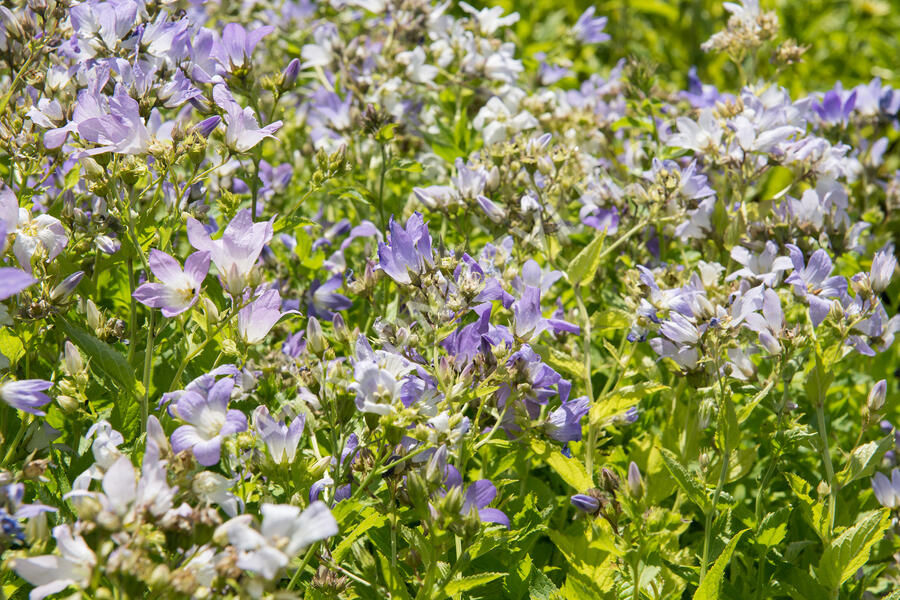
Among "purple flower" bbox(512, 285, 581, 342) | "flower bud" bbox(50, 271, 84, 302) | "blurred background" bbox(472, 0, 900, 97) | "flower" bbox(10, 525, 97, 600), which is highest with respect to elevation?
"flower bud" bbox(50, 271, 84, 302)

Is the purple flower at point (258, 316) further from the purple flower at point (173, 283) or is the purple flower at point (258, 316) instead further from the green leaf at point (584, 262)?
the green leaf at point (584, 262)

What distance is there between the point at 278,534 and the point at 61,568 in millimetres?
345

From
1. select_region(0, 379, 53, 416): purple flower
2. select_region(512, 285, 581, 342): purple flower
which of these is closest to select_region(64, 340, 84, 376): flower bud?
select_region(0, 379, 53, 416): purple flower

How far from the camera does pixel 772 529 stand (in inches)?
74.5

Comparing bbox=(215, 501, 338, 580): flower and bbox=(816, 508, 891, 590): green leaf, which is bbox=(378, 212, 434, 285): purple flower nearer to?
bbox=(215, 501, 338, 580): flower

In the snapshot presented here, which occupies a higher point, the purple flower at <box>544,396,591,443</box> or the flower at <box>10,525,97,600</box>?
the flower at <box>10,525,97,600</box>

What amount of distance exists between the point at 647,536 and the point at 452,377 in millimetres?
502

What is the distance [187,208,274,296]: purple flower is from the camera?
1.55 meters

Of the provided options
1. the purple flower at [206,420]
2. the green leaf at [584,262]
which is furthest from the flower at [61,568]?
the green leaf at [584,262]

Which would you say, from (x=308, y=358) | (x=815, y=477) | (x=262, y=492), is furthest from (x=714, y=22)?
(x=262, y=492)

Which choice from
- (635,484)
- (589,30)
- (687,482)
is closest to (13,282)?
(635,484)

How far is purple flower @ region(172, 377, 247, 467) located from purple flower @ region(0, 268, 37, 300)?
37 cm

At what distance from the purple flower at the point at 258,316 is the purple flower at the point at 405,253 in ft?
0.80

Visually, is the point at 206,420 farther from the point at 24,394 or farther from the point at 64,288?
the point at 64,288
